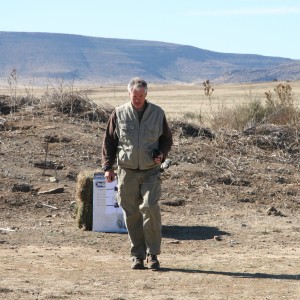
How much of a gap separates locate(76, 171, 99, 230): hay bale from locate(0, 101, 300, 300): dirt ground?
0.43ft

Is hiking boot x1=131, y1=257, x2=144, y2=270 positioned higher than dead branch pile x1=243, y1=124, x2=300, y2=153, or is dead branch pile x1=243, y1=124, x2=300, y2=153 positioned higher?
dead branch pile x1=243, y1=124, x2=300, y2=153

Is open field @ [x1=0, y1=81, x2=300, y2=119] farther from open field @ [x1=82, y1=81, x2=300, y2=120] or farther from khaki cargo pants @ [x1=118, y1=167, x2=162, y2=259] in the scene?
khaki cargo pants @ [x1=118, y1=167, x2=162, y2=259]

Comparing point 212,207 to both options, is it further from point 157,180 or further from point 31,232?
point 157,180

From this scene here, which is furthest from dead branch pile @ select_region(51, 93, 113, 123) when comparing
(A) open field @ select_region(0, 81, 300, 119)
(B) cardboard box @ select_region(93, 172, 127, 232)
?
(B) cardboard box @ select_region(93, 172, 127, 232)

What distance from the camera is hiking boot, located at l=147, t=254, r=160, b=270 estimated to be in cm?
973

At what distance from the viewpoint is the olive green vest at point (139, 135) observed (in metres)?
9.60

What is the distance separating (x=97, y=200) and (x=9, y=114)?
8.18 meters

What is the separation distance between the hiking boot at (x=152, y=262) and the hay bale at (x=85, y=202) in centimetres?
250

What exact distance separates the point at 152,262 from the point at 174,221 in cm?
338

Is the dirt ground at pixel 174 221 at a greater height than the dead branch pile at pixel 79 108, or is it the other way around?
the dead branch pile at pixel 79 108

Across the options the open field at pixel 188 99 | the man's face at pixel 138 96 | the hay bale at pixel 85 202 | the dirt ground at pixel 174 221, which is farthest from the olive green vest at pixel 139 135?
the open field at pixel 188 99

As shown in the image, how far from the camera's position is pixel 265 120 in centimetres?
2064

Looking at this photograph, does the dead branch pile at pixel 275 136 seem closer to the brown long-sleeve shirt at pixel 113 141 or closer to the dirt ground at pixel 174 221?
the dirt ground at pixel 174 221

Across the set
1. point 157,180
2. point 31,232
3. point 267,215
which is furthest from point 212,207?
point 157,180
